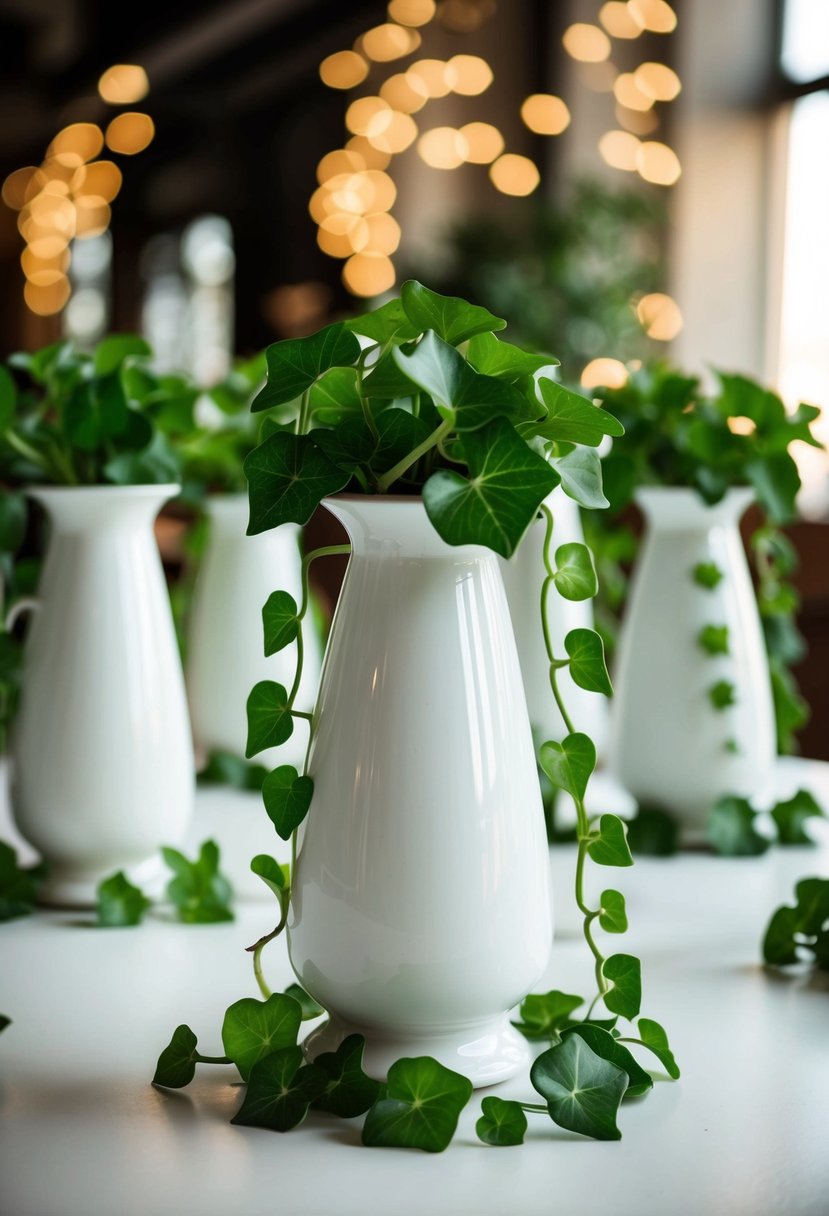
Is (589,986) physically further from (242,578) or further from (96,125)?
(96,125)

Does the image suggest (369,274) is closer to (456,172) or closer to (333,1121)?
(456,172)

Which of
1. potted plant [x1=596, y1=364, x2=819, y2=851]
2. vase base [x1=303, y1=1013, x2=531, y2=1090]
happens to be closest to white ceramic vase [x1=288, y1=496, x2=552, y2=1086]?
vase base [x1=303, y1=1013, x2=531, y2=1090]

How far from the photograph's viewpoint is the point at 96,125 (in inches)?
305

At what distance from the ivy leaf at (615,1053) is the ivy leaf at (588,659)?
0.12m

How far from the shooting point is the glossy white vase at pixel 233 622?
924mm

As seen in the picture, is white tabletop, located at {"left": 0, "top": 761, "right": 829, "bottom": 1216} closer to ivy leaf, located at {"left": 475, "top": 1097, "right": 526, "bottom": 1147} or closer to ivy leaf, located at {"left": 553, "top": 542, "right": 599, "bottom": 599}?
ivy leaf, located at {"left": 475, "top": 1097, "right": 526, "bottom": 1147}

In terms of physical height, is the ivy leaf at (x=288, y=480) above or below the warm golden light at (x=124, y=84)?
below

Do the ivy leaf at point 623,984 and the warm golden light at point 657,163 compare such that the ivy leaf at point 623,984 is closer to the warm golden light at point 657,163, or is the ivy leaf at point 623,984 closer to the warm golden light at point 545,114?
the warm golden light at point 657,163

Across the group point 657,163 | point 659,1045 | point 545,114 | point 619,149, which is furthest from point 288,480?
point 545,114

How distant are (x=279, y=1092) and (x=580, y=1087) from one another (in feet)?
0.35

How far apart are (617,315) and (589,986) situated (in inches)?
143

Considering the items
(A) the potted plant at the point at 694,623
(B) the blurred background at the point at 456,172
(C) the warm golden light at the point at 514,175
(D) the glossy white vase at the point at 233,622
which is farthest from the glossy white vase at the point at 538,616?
(C) the warm golden light at the point at 514,175

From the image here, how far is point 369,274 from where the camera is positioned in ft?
18.8

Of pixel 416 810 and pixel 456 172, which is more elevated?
pixel 456 172
